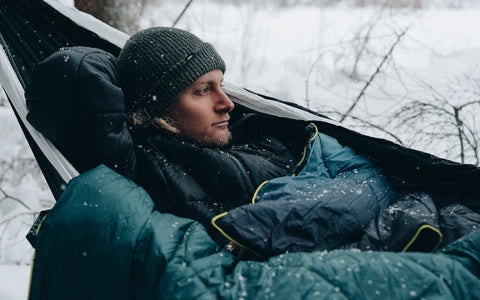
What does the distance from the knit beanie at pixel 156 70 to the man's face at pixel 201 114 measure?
1.3 inches

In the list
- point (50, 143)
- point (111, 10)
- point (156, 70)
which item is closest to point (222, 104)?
point (156, 70)

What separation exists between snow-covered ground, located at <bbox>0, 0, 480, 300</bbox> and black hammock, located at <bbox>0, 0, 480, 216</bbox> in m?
0.48

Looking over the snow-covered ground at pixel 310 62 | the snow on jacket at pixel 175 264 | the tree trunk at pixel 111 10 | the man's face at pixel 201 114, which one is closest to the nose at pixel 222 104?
the man's face at pixel 201 114

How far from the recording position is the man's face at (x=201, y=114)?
4.74 ft

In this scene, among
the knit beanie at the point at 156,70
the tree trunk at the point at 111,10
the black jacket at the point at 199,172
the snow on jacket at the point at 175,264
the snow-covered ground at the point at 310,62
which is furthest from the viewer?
the snow-covered ground at the point at 310,62

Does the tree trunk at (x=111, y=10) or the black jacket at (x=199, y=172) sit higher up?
the tree trunk at (x=111, y=10)

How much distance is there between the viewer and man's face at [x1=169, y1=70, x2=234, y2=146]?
56.8 inches

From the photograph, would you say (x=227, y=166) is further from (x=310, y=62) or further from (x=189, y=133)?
(x=310, y=62)

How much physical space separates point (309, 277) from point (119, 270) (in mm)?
437

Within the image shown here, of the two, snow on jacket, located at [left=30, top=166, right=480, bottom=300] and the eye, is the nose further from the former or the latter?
snow on jacket, located at [left=30, top=166, right=480, bottom=300]

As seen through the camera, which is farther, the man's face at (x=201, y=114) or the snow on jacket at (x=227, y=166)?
the man's face at (x=201, y=114)

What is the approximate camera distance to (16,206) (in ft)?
8.86

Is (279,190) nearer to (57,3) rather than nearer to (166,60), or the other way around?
(166,60)

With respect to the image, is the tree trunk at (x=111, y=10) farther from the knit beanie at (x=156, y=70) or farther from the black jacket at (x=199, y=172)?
the black jacket at (x=199, y=172)
